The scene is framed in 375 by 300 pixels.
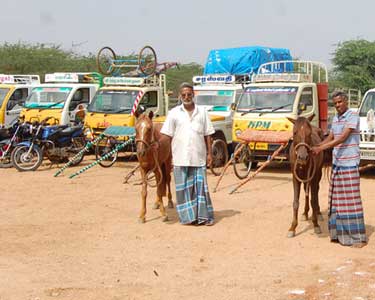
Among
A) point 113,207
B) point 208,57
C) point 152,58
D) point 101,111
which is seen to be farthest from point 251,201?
point 208,57

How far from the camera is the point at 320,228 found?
302 inches

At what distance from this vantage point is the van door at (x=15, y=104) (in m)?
16.1

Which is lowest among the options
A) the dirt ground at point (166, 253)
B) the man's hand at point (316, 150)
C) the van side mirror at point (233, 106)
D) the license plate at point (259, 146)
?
the dirt ground at point (166, 253)

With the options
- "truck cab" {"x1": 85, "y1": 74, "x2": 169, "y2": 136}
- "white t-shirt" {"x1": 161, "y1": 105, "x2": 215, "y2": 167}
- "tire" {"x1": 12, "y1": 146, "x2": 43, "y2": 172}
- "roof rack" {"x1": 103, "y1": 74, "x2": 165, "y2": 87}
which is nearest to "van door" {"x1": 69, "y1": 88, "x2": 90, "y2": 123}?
"truck cab" {"x1": 85, "y1": 74, "x2": 169, "y2": 136}

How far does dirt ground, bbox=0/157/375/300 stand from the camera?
5469 mm

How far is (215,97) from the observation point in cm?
1481

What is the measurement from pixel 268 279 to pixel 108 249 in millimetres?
1880

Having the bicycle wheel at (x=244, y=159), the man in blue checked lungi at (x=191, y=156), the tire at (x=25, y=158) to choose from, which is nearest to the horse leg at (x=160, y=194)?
the man in blue checked lungi at (x=191, y=156)

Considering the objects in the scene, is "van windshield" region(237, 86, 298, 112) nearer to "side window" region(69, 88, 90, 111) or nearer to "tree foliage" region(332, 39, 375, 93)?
"side window" region(69, 88, 90, 111)

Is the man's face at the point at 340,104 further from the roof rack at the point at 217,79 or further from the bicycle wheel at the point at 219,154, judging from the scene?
the roof rack at the point at 217,79

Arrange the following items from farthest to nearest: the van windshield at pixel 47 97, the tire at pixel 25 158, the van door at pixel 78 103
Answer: the van windshield at pixel 47 97
the van door at pixel 78 103
the tire at pixel 25 158

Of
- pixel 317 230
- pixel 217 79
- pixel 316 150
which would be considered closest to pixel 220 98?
pixel 217 79

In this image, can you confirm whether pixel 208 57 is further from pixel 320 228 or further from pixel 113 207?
pixel 320 228

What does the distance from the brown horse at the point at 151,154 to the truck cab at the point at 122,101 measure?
549cm
